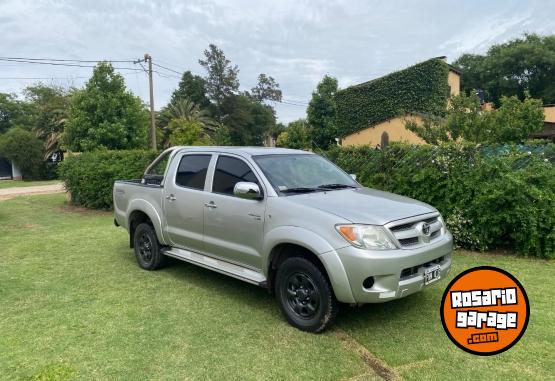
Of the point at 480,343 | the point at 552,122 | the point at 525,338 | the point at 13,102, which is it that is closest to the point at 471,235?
the point at 525,338

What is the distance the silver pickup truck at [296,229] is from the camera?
12.4 ft

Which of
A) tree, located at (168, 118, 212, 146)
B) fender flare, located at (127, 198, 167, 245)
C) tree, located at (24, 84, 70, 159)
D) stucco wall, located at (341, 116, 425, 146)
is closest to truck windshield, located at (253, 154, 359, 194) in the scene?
fender flare, located at (127, 198, 167, 245)

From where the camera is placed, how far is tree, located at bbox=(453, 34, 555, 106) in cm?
4400

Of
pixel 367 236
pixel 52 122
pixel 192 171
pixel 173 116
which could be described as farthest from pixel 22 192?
pixel 173 116

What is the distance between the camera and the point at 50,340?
405 centimetres

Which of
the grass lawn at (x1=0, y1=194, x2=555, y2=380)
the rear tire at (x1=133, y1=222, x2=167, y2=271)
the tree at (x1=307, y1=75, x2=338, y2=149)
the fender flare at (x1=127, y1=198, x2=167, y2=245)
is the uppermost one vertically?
the tree at (x1=307, y1=75, x2=338, y2=149)

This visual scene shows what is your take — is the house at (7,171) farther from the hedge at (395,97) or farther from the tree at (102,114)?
the hedge at (395,97)

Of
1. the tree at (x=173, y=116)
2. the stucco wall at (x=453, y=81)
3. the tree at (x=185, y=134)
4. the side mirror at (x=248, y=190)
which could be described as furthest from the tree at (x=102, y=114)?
the tree at (x=173, y=116)

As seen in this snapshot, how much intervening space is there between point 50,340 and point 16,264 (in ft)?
11.2

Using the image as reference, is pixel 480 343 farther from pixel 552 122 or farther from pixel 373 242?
pixel 552 122

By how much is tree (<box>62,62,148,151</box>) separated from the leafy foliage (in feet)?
34.8

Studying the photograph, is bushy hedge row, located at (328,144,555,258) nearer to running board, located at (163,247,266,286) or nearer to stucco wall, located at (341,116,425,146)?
running board, located at (163,247,266,286)

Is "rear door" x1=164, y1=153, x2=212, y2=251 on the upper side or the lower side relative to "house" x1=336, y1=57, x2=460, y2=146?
lower

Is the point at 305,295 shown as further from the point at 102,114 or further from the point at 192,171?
the point at 102,114
